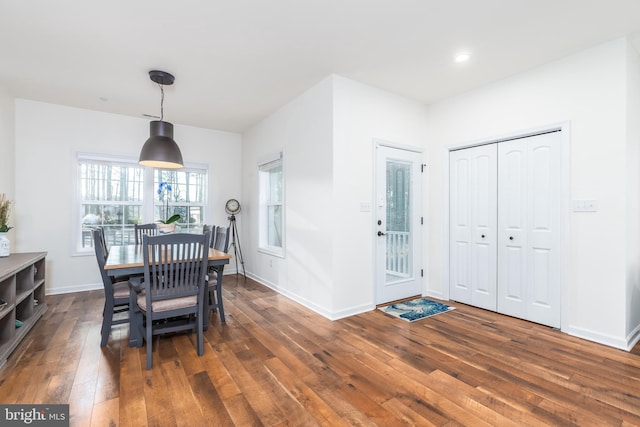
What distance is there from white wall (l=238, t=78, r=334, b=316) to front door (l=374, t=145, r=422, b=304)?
2.22ft

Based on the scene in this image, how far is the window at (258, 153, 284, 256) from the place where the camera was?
4777mm

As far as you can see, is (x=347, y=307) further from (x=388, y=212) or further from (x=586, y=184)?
(x=586, y=184)

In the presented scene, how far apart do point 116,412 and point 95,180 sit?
13.2ft

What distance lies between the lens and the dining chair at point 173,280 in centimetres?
232

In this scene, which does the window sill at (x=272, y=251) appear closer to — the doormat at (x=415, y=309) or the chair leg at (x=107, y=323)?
the doormat at (x=415, y=309)

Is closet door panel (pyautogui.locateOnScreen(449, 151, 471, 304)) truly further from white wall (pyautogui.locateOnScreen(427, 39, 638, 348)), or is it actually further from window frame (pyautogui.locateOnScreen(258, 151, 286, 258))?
window frame (pyautogui.locateOnScreen(258, 151, 286, 258))

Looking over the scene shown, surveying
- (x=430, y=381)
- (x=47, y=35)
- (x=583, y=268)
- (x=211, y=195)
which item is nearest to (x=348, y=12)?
(x=47, y=35)

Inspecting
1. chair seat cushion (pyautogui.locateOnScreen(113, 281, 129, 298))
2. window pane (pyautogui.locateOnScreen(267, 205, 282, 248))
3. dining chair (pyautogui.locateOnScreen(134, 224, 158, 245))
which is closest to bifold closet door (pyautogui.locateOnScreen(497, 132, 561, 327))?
window pane (pyautogui.locateOnScreen(267, 205, 282, 248))

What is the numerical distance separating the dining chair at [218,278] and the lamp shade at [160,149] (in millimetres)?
924

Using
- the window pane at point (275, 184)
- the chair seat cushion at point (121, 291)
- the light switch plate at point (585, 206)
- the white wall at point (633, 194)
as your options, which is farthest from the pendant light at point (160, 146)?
the white wall at point (633, 194)

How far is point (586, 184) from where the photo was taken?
9.34 ft

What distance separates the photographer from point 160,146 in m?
3.21

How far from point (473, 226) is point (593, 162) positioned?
131 cm

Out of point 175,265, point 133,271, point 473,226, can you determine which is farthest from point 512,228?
point 133,271
